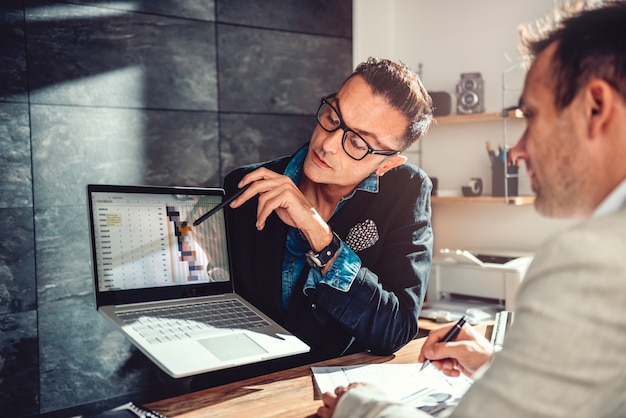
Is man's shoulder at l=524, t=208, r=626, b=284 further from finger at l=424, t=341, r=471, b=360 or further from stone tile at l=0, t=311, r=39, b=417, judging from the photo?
stone tile at l=0, t=311, r=39, b=417

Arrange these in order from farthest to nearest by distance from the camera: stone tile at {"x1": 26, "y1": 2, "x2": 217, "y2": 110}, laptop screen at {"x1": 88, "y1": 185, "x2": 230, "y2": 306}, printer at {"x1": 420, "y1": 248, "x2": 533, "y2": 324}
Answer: printer at {"x1": 420, "y1": 248, "x2": 533, "y2": 324}, stone tile at {"x1": 26, "y1": 2, "x2": 217, "y2": 110}, laptop screen at {"x1": 88, "y1": 185, "x2": 230, "y2": 306}

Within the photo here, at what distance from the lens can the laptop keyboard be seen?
3.97 ft

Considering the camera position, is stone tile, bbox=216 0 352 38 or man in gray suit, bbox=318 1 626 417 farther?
stone tile, bbox=216 0 352 38

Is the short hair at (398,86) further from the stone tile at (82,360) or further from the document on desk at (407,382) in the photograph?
the stone tile at (82,360)

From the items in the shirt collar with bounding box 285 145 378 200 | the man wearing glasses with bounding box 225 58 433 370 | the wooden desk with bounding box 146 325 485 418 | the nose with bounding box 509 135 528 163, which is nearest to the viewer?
the nose with bounding box 509 135 528 163

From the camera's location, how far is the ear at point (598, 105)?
728mm

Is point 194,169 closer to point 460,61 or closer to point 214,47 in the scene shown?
point 214,47

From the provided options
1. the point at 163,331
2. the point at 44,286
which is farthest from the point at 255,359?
the point at 44,286

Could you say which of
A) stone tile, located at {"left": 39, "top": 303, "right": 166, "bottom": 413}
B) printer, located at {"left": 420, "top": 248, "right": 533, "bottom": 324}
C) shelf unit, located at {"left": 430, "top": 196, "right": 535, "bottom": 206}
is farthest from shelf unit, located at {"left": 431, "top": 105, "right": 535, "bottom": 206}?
stone tile, located at {"left": 39, "top": 303, "right": 166, "bottom": 413}

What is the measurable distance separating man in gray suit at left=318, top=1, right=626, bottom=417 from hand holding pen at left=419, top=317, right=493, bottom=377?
0.98 ft

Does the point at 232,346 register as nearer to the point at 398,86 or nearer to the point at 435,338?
the point at 435,338

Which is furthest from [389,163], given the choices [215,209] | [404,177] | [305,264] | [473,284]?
[473,284]

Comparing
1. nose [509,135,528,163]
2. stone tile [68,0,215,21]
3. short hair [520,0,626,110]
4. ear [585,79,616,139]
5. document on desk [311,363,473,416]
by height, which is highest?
stone tile [68,0,215,21]

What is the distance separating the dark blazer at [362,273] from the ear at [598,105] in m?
0.78
